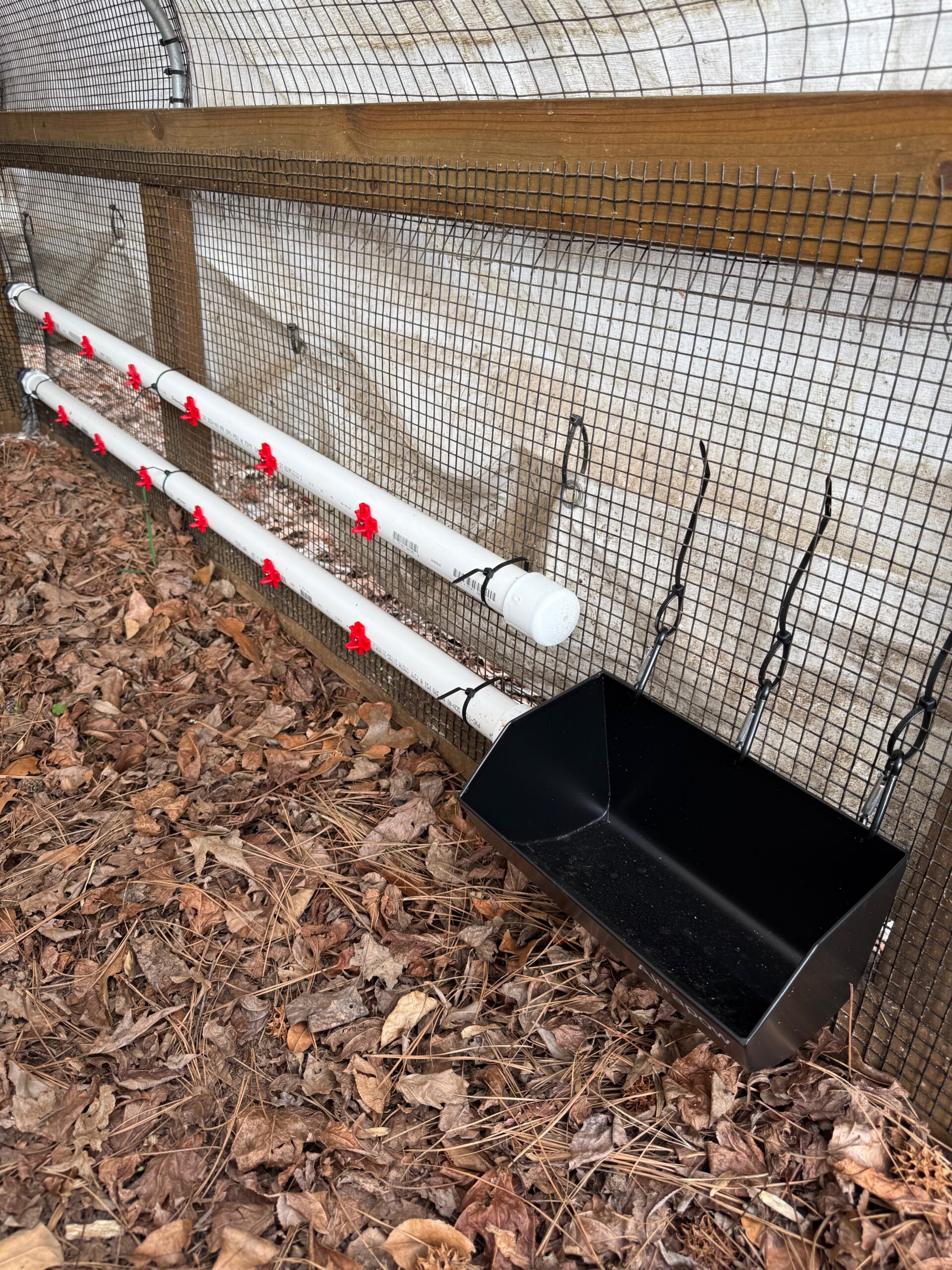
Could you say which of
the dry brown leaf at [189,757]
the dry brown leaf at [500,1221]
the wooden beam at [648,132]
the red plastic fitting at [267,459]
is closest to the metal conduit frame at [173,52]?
the wooden beam at [648,132]

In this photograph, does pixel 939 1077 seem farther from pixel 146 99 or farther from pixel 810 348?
pixel 146 99

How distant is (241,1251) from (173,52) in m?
3.83

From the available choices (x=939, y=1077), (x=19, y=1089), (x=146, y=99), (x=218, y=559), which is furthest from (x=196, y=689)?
(x=146, y=99)

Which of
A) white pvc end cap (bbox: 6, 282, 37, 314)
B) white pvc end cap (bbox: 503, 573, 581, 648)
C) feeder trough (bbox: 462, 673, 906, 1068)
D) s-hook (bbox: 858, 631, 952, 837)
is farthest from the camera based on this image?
white pvc end cap (bbox: 6, 282, 37, 314)

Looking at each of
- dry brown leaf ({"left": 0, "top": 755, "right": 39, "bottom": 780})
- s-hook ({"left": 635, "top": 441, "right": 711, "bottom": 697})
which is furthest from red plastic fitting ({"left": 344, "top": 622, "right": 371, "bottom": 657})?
dry brown leaf ({"left": 0, "top": 755, "right": 39, "bottom": 780})

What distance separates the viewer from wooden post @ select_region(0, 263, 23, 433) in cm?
462

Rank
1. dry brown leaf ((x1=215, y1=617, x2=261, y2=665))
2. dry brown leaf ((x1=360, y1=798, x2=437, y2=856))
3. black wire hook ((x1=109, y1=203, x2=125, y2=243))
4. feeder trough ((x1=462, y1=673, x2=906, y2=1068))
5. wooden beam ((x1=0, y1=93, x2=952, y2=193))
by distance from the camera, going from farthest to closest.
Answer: black wire hook ((x1=109, y1=203, x2=125, y2=243)) < dry brown leaf ((x1=215, y1=617, x2=261, y2=665)) < dry brown leaf ((x1=360, y1=798, x2=437, y2=856)) < feeder trough ((x1=462, y1=673, x2=906, y2=1068)) < wooden beam ((x1=0, y1=93, x2=952, y2=193))

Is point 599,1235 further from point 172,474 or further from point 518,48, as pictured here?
point 172,474

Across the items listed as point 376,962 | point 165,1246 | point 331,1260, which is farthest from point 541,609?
point 165,1246

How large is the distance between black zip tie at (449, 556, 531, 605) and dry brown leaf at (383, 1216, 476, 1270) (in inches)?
48.9

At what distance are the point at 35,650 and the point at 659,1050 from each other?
8.05 feet

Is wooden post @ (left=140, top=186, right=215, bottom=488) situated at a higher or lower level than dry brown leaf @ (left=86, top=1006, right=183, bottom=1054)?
higher

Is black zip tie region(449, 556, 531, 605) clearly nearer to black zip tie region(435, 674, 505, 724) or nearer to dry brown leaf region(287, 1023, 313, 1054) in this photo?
black zip tie region(435, 674, 505, 724)

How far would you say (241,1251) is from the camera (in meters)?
1.41
